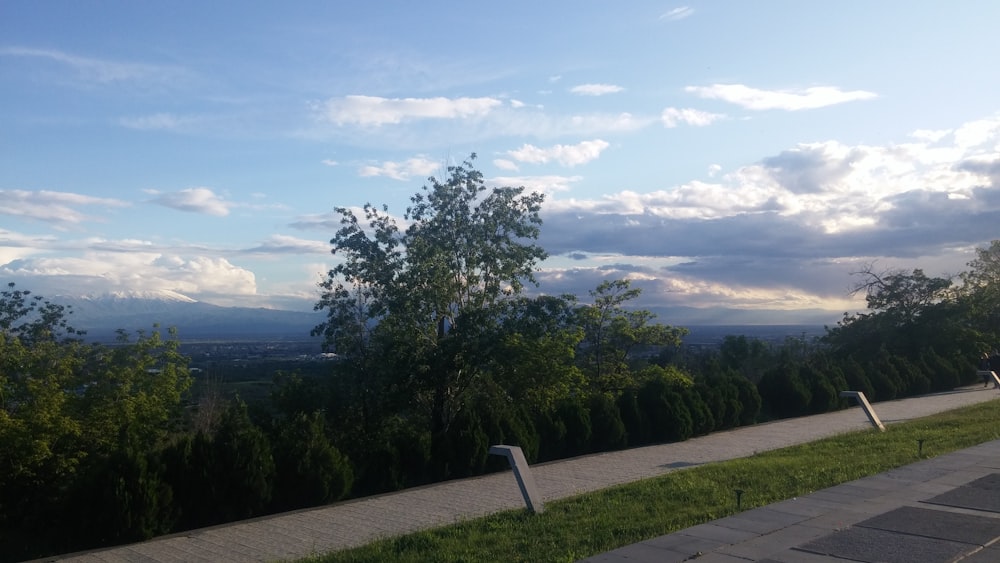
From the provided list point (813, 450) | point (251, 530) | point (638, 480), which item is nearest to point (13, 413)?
point (251, 530)

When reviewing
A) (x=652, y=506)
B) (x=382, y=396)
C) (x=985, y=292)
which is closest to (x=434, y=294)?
(x=382, y=396)

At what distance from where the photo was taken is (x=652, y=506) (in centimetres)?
856

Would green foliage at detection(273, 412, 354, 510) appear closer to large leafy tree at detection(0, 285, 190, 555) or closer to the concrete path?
large leafy tree at detection(0, 285, 190, 555)

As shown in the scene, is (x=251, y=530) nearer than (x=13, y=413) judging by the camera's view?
Yes

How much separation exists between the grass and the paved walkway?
72 cm

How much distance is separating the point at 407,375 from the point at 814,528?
28.3 feet

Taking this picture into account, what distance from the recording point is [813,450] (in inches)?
494

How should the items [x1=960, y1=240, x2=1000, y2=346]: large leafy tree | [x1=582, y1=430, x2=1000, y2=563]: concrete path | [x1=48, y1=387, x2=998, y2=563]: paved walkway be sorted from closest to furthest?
[x1=582, y1=430, x2=1000, y2=563]: concrete path
[x1=48, y1=387, x2=998, y2=563]: paved walkway
[x1=960, y1=240, x2=1000, y2=346]: large leafy tree

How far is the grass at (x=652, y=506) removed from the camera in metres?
7.05

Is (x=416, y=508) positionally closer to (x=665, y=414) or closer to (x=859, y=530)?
(x=859, y=530)

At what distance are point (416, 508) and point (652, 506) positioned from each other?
9.12ft

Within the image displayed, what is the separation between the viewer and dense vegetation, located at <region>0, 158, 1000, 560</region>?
908 centimetres

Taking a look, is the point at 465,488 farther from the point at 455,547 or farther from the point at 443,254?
the point at 443,254

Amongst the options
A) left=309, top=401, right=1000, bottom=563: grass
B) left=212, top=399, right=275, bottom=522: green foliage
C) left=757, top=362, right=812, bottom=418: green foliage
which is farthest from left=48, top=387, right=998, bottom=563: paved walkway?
left=757, top=362, right=812, bottom=418: green foliage
